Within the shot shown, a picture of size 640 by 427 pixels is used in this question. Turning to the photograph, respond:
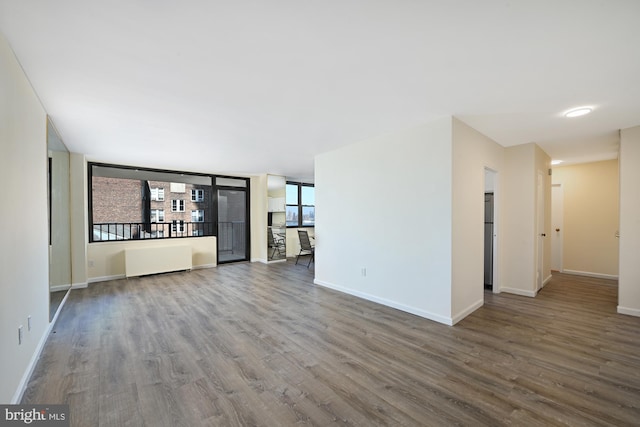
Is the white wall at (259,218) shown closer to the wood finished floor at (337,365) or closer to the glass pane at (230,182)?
the glass pane at (230,182)

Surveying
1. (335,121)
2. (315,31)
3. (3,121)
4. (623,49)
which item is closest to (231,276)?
(335,121)

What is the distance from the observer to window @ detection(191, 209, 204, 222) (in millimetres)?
6789

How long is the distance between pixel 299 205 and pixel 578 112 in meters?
6.66

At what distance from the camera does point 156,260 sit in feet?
18.9

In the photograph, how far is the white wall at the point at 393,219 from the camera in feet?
10.4

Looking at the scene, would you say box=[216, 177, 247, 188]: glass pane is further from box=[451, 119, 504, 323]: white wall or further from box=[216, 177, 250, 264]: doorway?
box=[451, 119, 504, 323]: white wall

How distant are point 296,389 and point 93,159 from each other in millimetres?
5988

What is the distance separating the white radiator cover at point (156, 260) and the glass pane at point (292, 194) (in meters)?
3.19

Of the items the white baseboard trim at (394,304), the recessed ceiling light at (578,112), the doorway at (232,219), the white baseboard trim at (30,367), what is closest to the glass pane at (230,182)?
the doorway at (232,219)

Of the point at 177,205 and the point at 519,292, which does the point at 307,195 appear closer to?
the point at 177,205

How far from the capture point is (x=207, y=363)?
7.72 ft

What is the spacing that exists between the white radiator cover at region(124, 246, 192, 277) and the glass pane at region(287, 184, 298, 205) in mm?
3194

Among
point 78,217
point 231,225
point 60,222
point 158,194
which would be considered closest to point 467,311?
point 231,225

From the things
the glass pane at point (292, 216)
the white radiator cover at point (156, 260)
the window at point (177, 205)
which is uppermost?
the window at point (177, 205)
